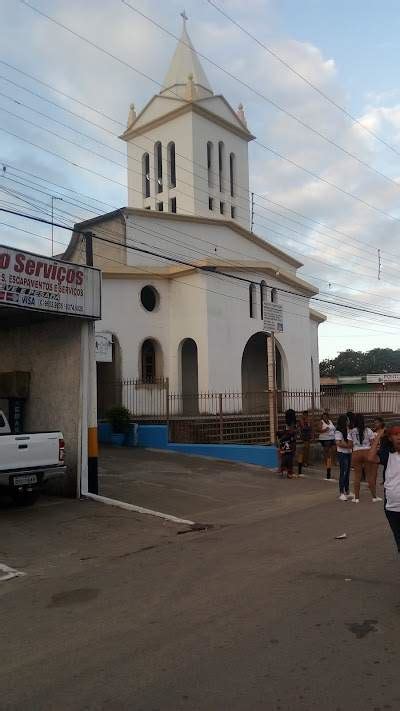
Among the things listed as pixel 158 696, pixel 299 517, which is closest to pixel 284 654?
pixel 158 696

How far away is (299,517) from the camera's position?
33.5 feet

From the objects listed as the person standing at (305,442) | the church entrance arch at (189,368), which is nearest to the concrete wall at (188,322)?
the church entrance arch at (189,368)

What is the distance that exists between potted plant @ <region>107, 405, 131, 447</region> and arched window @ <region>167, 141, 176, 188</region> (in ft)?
47.4

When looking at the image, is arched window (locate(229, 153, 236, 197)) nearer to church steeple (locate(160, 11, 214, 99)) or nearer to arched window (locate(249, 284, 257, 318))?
church steeple (locate(160, 11, 214, 99))

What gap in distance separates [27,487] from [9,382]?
344 centimetres

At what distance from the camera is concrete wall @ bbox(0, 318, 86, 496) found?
40.3 ft

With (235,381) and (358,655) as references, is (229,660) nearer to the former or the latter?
(358,655)

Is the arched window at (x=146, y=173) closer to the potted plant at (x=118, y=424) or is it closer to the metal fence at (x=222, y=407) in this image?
the metal fence at (x=222, y=407)

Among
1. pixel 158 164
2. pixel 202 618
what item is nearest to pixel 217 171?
pixel 158 164

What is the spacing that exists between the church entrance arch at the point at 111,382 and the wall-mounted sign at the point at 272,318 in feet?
26.1

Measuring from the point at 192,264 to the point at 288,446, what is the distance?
404 inches

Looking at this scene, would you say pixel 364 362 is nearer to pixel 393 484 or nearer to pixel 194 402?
A: pixel 194 402

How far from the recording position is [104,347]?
2250 centimetres

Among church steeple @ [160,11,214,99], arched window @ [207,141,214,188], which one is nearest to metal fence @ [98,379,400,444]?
arched window @ [207,141,214,188]
